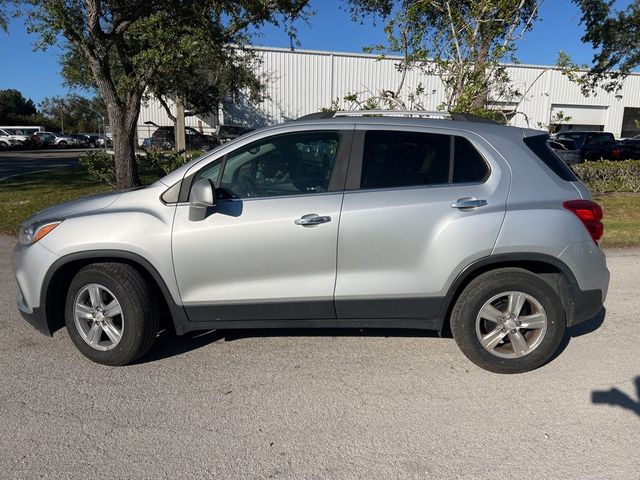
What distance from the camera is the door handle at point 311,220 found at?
3.54m

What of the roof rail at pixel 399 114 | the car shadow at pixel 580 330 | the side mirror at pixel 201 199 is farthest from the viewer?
the car shadow at pixel 580 330

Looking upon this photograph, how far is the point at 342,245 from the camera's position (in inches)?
141

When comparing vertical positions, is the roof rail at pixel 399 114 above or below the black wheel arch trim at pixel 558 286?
above

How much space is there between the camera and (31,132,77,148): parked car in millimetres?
43281

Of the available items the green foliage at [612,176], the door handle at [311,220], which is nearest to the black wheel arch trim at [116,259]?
the door handle at [311,220]

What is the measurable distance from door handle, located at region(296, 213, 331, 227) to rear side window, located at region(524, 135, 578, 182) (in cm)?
166

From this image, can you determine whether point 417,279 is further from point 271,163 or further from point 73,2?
point 73,2

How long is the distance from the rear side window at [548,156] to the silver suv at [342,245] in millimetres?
16

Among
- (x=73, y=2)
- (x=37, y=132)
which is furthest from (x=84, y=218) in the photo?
(x=37, y=132)

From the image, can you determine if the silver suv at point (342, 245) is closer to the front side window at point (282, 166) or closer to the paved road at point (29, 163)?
the front side window at point (282, 166)

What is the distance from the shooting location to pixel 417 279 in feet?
11.9

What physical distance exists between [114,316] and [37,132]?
49.3 m

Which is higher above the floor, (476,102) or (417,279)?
(476,102)

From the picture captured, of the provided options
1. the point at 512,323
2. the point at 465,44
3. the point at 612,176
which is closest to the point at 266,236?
the point at 512,323
